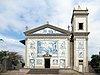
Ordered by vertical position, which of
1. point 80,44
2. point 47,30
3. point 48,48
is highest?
point 47,30

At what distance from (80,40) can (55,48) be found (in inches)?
194

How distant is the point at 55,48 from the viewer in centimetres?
4328

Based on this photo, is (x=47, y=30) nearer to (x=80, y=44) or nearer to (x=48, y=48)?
(x=48, y=48)

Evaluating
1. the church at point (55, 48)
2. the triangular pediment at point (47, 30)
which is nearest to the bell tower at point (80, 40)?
the church at point (55, 48)

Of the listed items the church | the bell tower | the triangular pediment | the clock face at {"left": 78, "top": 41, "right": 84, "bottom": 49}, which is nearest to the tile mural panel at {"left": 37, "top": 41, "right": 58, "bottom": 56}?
the church

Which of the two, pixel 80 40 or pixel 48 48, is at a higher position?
pixel 80 40

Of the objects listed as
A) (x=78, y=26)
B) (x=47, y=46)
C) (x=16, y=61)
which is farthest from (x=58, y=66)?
(x=16, y=61)

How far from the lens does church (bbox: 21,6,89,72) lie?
42.9 m

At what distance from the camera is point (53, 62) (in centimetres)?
4297

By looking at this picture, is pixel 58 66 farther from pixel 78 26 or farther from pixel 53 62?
pixel 78 26

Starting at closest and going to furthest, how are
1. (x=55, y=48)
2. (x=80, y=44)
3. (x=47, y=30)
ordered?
(x=55, y=48)
(x=80, y=44)
(x=47, y=30)

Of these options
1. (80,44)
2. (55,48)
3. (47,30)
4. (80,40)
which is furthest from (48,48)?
(80,40)

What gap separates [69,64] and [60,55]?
236 cm

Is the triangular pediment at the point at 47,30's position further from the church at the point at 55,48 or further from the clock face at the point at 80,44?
the clock face at the point at 80,44
